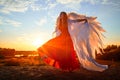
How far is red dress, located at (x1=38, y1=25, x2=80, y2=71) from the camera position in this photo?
10.5 metres

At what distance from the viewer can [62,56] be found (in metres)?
10.6

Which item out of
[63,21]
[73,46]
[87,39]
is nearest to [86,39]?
[87,39]

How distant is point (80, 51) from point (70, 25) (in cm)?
149

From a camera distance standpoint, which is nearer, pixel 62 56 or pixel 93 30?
pixel 62 56

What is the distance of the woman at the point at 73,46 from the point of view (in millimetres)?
10539

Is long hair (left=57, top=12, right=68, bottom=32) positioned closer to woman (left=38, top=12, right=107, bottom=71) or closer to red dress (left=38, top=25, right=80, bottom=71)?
woman (left=38, top=12, right=107, bottom=71)

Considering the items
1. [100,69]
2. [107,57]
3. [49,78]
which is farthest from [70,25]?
[107,57]

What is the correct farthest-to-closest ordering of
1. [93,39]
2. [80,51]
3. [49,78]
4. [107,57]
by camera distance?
1. [107,57]
2. [93,39]
3. [80,51]
4. [49,78]

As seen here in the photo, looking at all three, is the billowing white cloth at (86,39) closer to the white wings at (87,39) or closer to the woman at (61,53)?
the white wings at (87,39)

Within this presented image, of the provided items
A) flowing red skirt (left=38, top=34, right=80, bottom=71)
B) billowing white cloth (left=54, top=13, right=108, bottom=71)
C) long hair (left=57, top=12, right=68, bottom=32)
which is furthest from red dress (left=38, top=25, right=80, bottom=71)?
long hair (left=57, top=12, right=68, bottom=32)

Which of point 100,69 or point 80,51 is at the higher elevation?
point 80,51

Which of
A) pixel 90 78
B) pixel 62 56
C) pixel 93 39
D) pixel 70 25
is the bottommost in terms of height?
pixel 90 78

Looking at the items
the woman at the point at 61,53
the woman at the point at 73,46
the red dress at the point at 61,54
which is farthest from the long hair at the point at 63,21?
the red dress at the point at 61,54

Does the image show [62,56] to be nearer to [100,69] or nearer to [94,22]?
[100,69]
